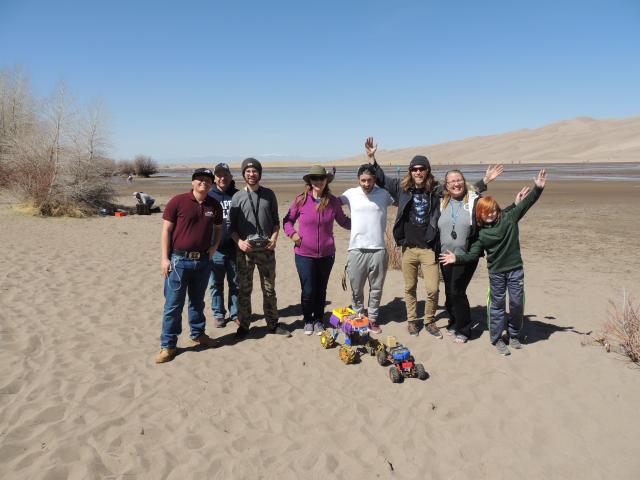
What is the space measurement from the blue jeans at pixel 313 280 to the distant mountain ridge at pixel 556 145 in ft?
258

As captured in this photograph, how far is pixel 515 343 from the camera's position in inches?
182

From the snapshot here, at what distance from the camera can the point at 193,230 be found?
4.01 m

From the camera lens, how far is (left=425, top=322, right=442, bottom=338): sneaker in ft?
16.1

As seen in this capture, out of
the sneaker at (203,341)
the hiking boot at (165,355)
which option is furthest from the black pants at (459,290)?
the hiking boot at (165,355)

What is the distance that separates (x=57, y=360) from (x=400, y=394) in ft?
12.0

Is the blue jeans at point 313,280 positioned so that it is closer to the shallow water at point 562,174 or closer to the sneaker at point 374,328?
the sneaker at point 374,328

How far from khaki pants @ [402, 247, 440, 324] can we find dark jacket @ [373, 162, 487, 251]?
0.15 metres

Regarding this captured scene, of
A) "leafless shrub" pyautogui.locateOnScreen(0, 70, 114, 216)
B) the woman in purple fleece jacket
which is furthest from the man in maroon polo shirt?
"leafless shrub" pyautogui.locateOnScreen(0, 70, 114, 216)

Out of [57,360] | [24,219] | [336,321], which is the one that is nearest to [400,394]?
[336,321]

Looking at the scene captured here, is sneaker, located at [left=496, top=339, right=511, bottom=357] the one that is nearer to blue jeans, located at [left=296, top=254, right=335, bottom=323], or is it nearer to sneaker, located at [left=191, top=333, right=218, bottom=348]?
blue jeans, located at [left=296, top=254, right=335, bottom=323]

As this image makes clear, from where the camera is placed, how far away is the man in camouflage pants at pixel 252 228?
446 centimetres

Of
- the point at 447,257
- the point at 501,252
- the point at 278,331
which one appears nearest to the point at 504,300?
the point at 501,252

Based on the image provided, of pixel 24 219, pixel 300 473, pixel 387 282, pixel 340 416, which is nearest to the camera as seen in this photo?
pixel 300 473

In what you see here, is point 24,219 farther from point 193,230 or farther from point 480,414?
point 480,414
